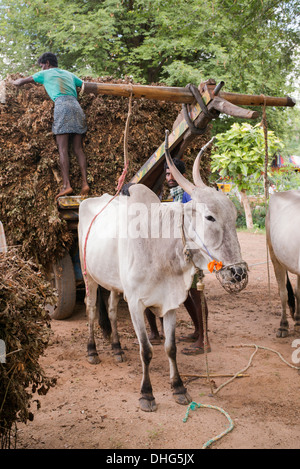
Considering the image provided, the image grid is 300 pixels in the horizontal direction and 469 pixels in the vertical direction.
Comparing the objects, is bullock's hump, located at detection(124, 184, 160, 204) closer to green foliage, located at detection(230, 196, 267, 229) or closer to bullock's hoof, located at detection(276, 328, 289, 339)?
bullock's hoof, located at detection(276, 328, 289, 339)

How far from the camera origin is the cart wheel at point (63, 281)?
5.20 metres

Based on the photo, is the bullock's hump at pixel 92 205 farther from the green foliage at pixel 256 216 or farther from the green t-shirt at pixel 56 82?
the green foliage at pixel 256 216

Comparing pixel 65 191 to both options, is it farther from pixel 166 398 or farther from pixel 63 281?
pixel 166 398

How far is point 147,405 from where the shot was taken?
3230 mm

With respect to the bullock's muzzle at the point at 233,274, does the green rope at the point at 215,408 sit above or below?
below

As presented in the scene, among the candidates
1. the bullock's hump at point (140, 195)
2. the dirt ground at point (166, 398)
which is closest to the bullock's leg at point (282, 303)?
the dirt ground at point (166, 398)

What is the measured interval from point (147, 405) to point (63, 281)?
2.35m

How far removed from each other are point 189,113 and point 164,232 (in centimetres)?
114

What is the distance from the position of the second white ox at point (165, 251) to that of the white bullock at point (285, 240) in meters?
1.71

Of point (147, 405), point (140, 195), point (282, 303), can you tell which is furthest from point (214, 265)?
point (282, 303)

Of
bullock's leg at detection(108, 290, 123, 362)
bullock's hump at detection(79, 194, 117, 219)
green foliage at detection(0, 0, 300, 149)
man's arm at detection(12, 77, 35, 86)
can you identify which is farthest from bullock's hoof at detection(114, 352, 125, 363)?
green foliage at detection(0, 0, 300, 149)
